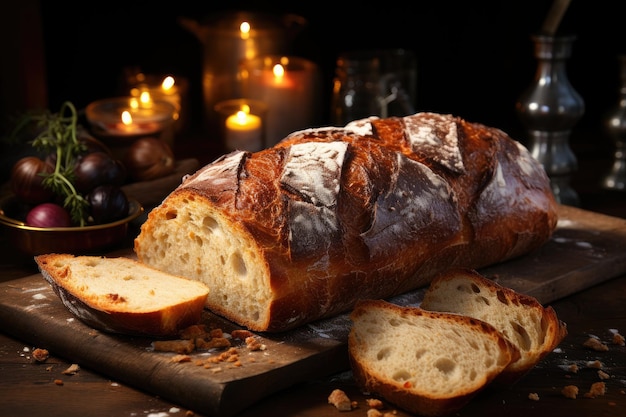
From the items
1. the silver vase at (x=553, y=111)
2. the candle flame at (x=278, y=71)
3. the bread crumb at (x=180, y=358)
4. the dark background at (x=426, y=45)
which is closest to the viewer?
A: the bread crumb at (x=180, y=358)

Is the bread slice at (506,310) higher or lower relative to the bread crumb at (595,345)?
higher

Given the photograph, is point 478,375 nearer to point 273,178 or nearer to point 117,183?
point 273,178

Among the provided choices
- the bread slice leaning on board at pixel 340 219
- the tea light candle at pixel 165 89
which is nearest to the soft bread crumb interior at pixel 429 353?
the bread slice leaning on board at pixel 340 219

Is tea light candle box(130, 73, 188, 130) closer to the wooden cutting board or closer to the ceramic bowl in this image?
the ceramic bowl

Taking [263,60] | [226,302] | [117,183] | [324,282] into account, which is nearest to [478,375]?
[324,282]

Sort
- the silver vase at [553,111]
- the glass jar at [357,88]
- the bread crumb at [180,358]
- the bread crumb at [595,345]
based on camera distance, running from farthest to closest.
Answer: the glass jar at [357,88] → the silver vase at [553,111] → the bread crumb at [595,345] → the bread crumb at [180,358]

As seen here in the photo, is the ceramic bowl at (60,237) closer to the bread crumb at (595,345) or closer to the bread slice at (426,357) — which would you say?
the bread slice at (426,357)

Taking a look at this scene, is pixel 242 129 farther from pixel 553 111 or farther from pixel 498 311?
pixel 498 311
